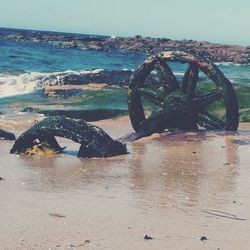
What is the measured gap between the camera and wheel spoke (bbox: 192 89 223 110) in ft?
31.3

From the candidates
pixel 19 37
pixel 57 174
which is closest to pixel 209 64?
pixel 57 174

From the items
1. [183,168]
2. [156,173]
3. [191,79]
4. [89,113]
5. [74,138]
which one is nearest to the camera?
[156,173]

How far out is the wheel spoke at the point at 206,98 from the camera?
9.55m

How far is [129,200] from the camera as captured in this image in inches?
188

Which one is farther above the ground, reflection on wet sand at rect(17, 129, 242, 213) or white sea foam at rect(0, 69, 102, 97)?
reflection on wet sand at rect(17, 129, 242, 213)

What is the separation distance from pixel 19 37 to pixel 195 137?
235ft

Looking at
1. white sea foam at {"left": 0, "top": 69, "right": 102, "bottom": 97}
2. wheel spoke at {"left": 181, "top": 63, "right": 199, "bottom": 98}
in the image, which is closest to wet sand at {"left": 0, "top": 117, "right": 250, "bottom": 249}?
wheel spoke at {"left": 181, "top": 63, "right": 199, "bottom": 98}

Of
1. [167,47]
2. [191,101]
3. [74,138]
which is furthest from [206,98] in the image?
[167,47]

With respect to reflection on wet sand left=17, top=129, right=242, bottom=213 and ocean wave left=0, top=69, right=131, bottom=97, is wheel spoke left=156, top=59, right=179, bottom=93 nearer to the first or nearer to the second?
reflection on wet sand left=17, top=129, right=242, bottom=213

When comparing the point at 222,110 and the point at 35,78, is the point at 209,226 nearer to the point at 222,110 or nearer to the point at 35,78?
the point at 222,110

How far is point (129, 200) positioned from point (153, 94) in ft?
17.7

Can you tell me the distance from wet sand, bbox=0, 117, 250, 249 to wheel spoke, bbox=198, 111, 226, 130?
199cm

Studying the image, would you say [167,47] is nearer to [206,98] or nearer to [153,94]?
[153,94]

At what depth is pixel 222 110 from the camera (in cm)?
1296
